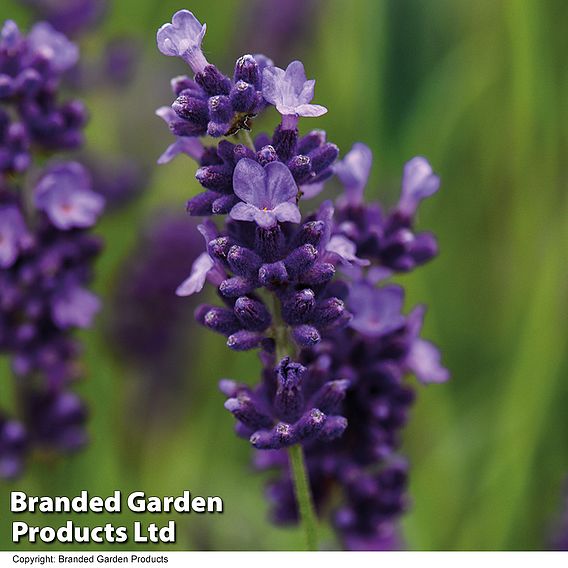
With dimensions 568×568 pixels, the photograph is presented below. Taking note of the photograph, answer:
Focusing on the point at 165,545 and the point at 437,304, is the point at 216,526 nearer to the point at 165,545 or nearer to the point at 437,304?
the point at 165,545

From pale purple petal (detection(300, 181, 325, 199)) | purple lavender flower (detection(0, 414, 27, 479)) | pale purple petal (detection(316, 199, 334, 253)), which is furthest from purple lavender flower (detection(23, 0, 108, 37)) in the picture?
pale purple petal (detection(316, 199, 334, 253))

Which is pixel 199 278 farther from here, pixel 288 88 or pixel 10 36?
pixel 10 36

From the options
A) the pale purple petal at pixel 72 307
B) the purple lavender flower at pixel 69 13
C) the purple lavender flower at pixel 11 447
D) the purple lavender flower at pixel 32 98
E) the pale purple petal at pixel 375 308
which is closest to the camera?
the pale purple petal at pixel 375 308

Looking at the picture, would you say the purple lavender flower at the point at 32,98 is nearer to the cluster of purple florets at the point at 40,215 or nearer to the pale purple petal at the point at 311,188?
the cluster of purple florets at the point at 40,215

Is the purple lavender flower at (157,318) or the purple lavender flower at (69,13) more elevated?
the purple lavender flower at (69,13)

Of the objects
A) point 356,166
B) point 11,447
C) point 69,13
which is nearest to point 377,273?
point 356,166

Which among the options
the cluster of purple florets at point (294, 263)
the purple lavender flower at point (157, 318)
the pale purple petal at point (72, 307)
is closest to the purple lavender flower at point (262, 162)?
the cluster of purple florets at point (294, 263)

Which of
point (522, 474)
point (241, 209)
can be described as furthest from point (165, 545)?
point (241, 209)
